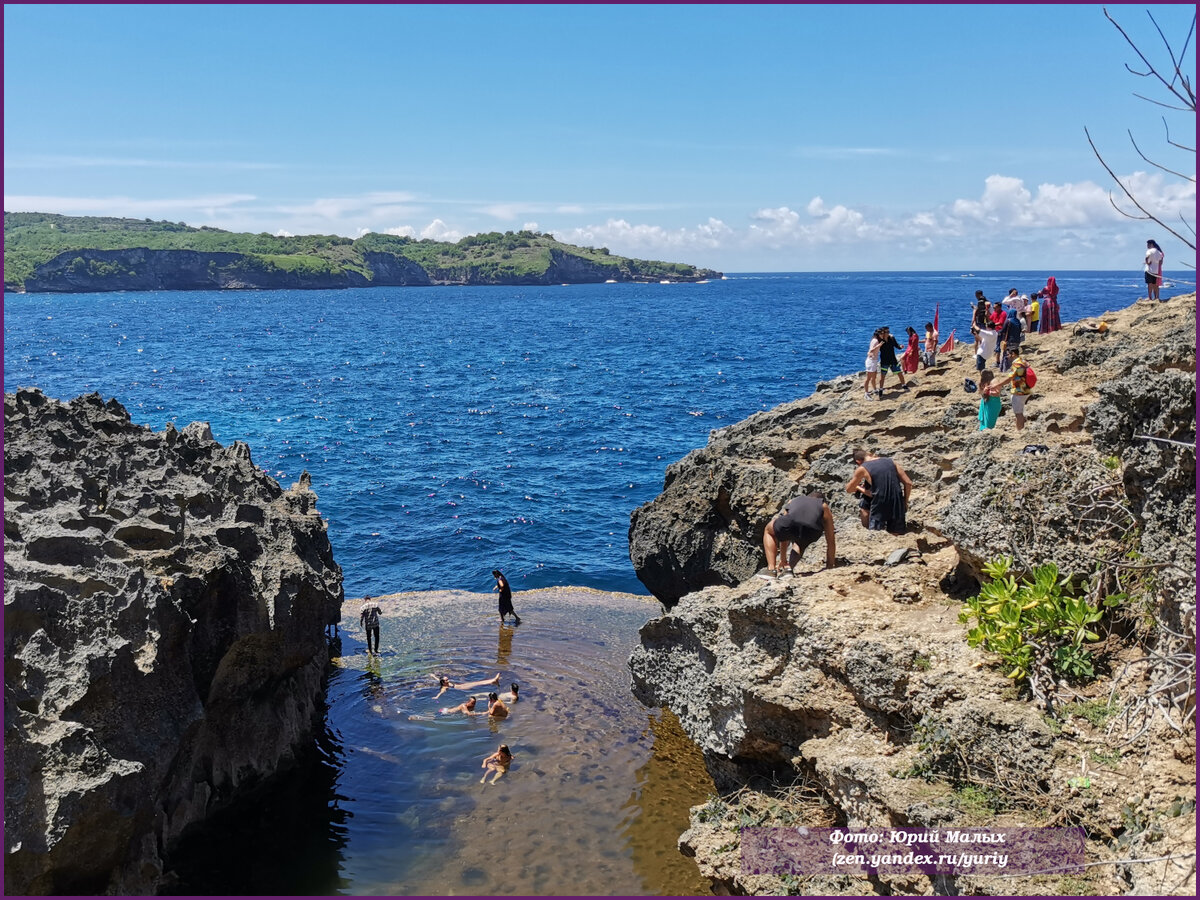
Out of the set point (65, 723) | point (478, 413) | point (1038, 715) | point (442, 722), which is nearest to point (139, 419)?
point (478, 413)

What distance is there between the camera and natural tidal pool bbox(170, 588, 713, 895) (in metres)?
13.9

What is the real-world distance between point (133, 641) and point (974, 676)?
11529 mm

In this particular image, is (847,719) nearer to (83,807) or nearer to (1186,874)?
(1186,874)

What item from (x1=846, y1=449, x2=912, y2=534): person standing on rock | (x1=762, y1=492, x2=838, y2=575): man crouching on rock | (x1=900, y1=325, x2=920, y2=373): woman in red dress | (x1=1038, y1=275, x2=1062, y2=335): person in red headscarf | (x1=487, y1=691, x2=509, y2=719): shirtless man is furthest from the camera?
(x1=1038, y1=275, x2=1062, y2=335): person in red headscarf

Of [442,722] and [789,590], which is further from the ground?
[789,590]

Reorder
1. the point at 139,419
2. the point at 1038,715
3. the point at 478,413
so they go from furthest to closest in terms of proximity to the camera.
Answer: the point at 478,413
the point at 139,419
the point at 1038,715

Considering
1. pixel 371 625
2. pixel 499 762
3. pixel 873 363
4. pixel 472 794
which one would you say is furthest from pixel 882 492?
pixel 371 625

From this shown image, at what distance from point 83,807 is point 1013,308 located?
86.8ft

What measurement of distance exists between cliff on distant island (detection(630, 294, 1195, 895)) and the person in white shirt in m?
13.0

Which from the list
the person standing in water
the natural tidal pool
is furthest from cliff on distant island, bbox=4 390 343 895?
the person standing in water

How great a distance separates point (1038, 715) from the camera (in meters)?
10.1

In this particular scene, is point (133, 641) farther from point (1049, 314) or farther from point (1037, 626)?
point (1049, 314)

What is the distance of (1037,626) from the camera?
10.7 metres

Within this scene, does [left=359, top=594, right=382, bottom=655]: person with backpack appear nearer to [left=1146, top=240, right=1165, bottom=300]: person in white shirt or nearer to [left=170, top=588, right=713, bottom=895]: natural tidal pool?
[left=170, top=588, right=713, bottom=895]: natural tidal pool
